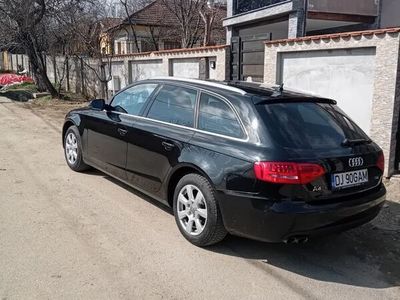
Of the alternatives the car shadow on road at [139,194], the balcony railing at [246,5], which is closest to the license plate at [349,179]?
the car shadow on road at [139,194]

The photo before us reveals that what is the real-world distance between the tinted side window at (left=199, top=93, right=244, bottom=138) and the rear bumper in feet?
1.96

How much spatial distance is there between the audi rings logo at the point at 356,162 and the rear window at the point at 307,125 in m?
0.18

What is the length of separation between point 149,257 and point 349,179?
1.84 m

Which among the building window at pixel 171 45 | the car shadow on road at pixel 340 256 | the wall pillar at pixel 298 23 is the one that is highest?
the building window at pixel 171 45

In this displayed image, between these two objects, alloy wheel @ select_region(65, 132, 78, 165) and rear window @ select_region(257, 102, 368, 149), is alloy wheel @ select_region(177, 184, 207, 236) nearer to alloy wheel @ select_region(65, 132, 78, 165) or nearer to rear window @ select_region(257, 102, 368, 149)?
rear window @ select_region(257, 102, 368, 149)

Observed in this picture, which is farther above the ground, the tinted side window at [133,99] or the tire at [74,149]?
the tinted side window at [133,99]

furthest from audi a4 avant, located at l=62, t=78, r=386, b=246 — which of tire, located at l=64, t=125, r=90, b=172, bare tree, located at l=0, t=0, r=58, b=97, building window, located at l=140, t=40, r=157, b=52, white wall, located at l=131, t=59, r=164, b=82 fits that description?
building window, located at l=140, t=40, r=157, b=52

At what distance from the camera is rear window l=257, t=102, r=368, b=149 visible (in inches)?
142

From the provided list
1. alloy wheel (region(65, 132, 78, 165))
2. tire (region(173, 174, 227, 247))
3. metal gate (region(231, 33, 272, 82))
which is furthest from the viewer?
metal gate (region(231, 33, 272, 82))

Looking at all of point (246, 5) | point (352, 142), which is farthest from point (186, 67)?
point (352, 142)

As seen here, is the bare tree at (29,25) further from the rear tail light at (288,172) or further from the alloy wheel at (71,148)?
the rear tail light at (288,172)

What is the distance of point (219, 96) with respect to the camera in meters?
4.12

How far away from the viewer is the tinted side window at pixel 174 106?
4.43 m

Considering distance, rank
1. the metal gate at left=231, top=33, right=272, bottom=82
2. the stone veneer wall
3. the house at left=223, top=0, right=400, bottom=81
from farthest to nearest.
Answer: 1. the house at left=223, top=0, right=400, bottom=81
2. the metal gate at left=231, top=33, right=272, bottom=82
3. the stone veneer wall
